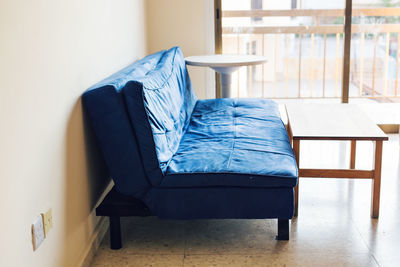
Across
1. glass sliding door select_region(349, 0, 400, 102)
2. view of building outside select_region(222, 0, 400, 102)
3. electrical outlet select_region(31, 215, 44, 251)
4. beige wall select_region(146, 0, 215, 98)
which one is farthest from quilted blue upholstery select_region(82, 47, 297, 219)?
glass sliding door select_region(349, 0, 400, 102)

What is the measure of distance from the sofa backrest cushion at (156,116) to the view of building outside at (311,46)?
1.63 m

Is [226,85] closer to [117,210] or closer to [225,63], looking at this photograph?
[225,63]

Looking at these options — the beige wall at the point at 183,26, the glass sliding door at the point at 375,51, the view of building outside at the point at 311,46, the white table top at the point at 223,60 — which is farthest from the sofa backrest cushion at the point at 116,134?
the glass sliding door at the point at 375,51

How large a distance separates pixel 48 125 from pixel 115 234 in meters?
0.77

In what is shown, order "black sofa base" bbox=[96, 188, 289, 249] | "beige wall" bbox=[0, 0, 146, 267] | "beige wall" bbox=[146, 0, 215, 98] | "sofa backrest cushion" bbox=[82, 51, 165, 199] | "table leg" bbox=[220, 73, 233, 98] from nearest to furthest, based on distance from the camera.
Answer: "beige wall" bbox=[0, 0, 146, 267]
"sofa backrest cushion" bbox=[82, 51, 165, 199]
"black sofa base" bbox=[96, 188, 289, 249]
"table leg" bbox=[220, 73, 233, 98]
"beige wall" bbox=[146, 0, 215, 98]

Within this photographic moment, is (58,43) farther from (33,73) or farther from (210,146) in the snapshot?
(210,146)

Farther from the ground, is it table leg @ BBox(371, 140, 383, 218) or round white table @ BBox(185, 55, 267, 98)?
round white table @ BBox(185, 55, 267, 98)

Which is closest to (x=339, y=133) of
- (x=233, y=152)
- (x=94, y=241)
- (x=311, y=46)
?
(x=233, y=152)

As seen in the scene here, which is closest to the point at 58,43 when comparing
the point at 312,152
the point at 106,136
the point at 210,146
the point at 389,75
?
→ the point at 106,136

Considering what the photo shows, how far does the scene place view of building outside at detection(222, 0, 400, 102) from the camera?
4312mm

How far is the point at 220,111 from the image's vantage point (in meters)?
3.41

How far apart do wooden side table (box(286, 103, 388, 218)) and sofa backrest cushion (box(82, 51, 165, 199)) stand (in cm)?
84

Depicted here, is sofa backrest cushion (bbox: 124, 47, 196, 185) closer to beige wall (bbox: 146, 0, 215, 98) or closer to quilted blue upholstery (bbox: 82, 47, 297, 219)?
quilted blue upholstery (bbox: 82, 47, 297, 219)

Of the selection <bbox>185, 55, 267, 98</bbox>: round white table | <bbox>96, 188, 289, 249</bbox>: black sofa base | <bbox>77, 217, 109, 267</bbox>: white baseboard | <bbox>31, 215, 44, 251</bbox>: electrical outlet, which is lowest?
<bbox>77, 217, 109, 267</bbox>: white baseboard
